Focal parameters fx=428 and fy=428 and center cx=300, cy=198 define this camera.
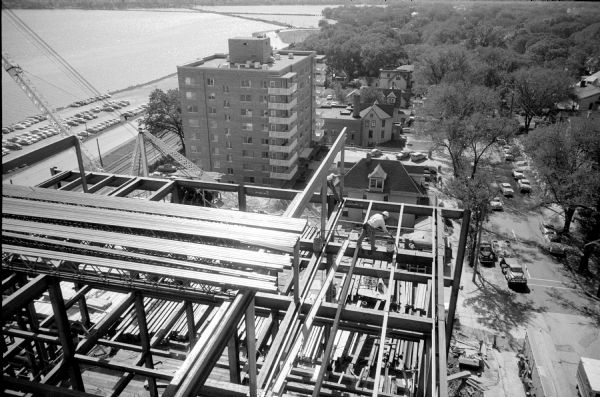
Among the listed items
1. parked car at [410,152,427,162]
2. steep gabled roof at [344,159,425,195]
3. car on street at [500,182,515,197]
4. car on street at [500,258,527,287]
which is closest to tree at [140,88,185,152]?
steep gabled roof at [344,159,425,195]

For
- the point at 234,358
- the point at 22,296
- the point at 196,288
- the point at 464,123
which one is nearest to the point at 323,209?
the point at 196,288

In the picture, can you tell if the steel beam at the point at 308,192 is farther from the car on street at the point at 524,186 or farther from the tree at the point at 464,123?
the car on street at the point at 524,186

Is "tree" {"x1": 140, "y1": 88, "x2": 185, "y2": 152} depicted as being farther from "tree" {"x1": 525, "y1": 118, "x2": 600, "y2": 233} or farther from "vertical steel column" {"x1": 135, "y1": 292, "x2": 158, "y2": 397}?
"vertical steel column" {"x1": 135, "y1": 292, "x2": 158, "y2": 397}

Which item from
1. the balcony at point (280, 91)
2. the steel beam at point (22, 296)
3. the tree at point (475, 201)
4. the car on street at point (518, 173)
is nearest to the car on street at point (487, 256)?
the tree at point (475, 201)

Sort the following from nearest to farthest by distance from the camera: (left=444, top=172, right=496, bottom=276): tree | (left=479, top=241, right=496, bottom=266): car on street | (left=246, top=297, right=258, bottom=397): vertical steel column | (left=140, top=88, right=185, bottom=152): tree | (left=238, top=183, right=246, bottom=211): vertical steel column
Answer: (left=246, top=297, right=258, bottom=397): vertical steel column < (left=238, top=183, right=246, bottom=211): vertical steel column < (left=444, top=172, right=496, bottom=276): tree < (left=479, top=241, right=496, bottom=266): car on street < (left=140, top=88, right=185, bottom=152): tree

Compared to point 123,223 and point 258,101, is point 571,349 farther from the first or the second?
point 258,101

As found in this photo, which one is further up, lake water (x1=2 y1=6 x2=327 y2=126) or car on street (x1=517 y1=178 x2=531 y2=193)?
lake water (x1=2 y1=6 x2=327 y2=126)
